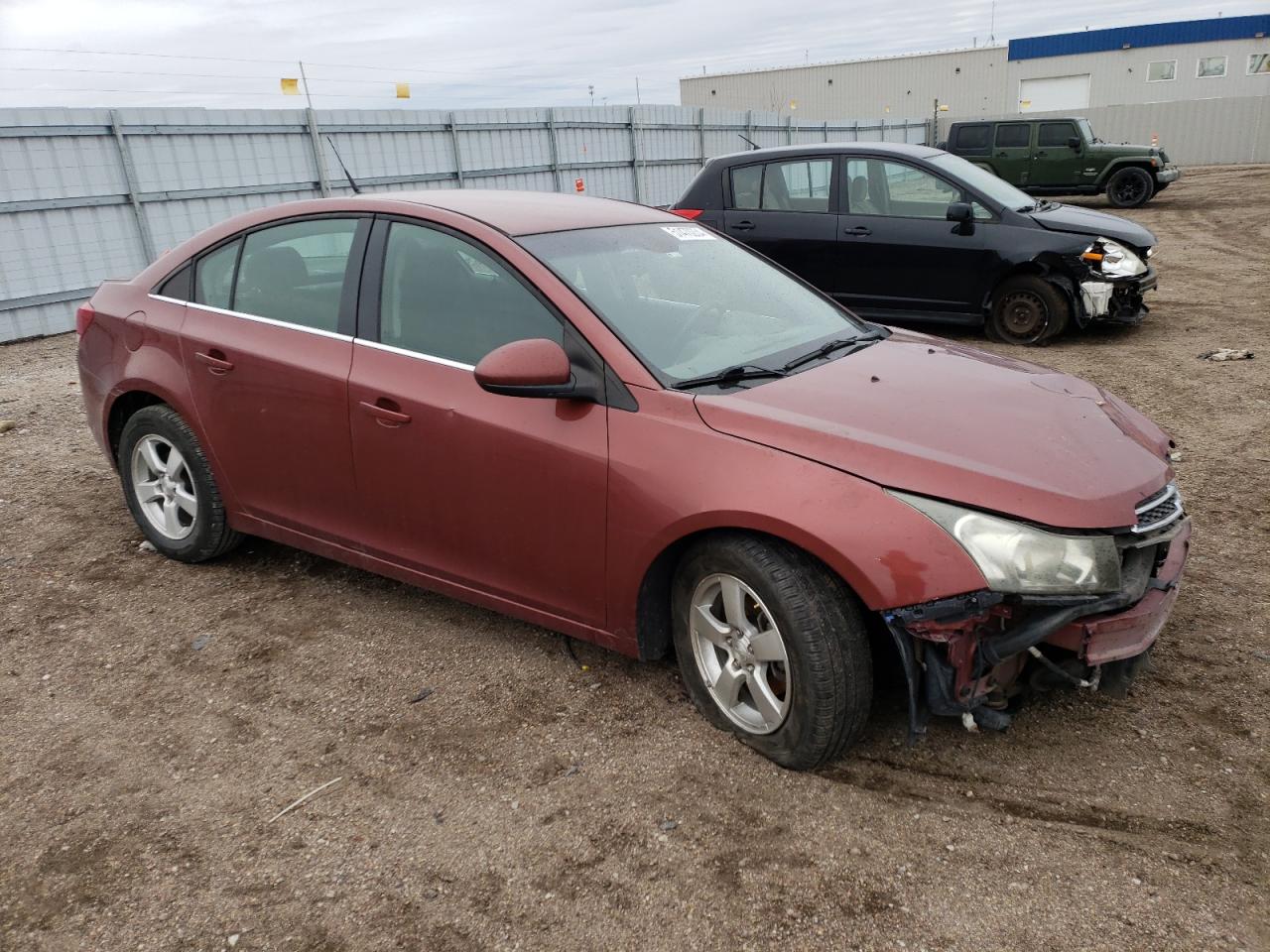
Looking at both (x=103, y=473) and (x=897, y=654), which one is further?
(x=103, y=473)

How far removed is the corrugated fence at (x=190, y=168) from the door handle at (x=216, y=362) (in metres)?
8.37

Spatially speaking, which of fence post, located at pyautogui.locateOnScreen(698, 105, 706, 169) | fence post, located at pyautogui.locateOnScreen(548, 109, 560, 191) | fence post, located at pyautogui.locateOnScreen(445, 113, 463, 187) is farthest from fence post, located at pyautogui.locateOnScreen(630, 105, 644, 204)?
fence post, located at pyautogui.locateOnScreen(445, 113, 463, 187)

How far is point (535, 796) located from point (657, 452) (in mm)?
1062

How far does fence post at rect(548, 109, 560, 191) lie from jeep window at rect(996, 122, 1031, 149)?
10.8m

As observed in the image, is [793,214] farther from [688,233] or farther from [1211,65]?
[1211,65]

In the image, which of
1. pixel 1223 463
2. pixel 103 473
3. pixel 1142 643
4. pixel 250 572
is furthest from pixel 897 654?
pixel 103 473

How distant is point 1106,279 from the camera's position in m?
8.22

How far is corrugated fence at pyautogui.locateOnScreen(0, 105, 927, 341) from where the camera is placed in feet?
35.4

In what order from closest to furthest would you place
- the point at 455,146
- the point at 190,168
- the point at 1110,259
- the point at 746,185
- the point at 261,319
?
1. the point at 261,319
2. the point at 1110,259
3. the point at 746,185
4. the point at 190,168
5. the point at 455,146

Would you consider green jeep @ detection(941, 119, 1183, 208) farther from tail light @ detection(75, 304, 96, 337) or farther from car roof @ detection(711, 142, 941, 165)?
tail light @ detection(75, 304, 96, 337)

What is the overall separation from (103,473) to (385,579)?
2.59m

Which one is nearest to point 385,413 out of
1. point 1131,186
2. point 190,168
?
point 190,168

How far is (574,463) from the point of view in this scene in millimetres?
3066

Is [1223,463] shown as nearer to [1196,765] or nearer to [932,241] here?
[1196,765]
